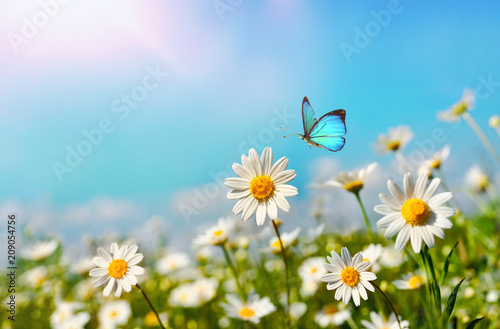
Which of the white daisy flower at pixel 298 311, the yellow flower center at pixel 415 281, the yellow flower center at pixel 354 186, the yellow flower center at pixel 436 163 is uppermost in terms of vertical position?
the yellow flower center at pixel 436 163

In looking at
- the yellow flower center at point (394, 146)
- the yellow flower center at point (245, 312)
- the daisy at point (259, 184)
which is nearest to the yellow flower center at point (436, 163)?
the yellow flower center at point (394, 146)

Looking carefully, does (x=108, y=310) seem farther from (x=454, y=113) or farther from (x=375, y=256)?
(x=454, y=113)

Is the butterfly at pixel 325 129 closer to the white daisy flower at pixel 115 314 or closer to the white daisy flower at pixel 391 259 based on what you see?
the white daisy flower at pixel 391 259

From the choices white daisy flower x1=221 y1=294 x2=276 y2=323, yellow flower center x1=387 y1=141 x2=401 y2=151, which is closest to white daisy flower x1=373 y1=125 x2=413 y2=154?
yellow flower center x1=387 y1=141 x2=401 y2=151

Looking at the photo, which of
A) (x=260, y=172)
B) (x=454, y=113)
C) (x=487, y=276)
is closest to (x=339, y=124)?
(x=260, y=172)

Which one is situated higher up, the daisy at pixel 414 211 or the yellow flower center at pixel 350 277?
the daisy at pixel 414 211

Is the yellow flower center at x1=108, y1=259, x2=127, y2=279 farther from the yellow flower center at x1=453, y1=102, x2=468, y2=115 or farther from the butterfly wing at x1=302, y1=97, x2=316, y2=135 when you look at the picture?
the yellow flower center at x1=453, y1=102, x2=468, y2=115

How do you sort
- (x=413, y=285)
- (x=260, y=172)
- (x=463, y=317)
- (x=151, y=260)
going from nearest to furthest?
(x=260, y=172) → (x=413, y=285) → (x=463, y=317) → (x=151, y=260)
